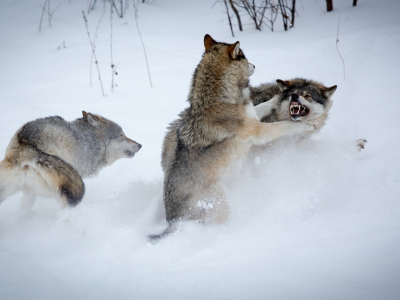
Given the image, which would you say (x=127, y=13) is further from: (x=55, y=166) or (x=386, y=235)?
(x=386, y=235)

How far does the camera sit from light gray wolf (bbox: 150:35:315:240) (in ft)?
11.6

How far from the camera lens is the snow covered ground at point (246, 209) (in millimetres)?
2533

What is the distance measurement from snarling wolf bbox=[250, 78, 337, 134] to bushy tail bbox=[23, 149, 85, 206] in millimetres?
2487

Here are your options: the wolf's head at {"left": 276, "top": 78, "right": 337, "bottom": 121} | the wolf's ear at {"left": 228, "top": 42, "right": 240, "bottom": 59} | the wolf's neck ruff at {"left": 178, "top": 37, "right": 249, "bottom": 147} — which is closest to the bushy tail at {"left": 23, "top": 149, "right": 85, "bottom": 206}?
the wolf's neck ruff at {"left": 178, "top": 37, "right": 249, "bottom": 147}

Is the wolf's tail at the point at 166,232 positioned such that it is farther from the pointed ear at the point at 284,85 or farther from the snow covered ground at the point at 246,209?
the pointed ear at the point at 284,85

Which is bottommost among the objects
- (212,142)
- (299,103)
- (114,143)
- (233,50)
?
(114,143)

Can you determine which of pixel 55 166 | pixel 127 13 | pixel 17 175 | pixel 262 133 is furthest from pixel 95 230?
pixel 127 13

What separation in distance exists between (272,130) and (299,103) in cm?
62

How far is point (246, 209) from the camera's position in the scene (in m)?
3.68

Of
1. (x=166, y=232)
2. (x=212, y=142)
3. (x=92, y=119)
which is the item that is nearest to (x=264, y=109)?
(x=212, y=142)

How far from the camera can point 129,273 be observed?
271 cm

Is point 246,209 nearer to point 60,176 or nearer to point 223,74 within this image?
point 223,74

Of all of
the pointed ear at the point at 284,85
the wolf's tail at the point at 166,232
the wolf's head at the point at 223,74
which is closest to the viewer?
the wolf's tail at the point at 166,232

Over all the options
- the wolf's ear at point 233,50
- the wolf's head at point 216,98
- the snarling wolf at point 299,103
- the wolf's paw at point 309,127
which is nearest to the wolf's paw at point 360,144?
the snarling wolf at point 299,103
